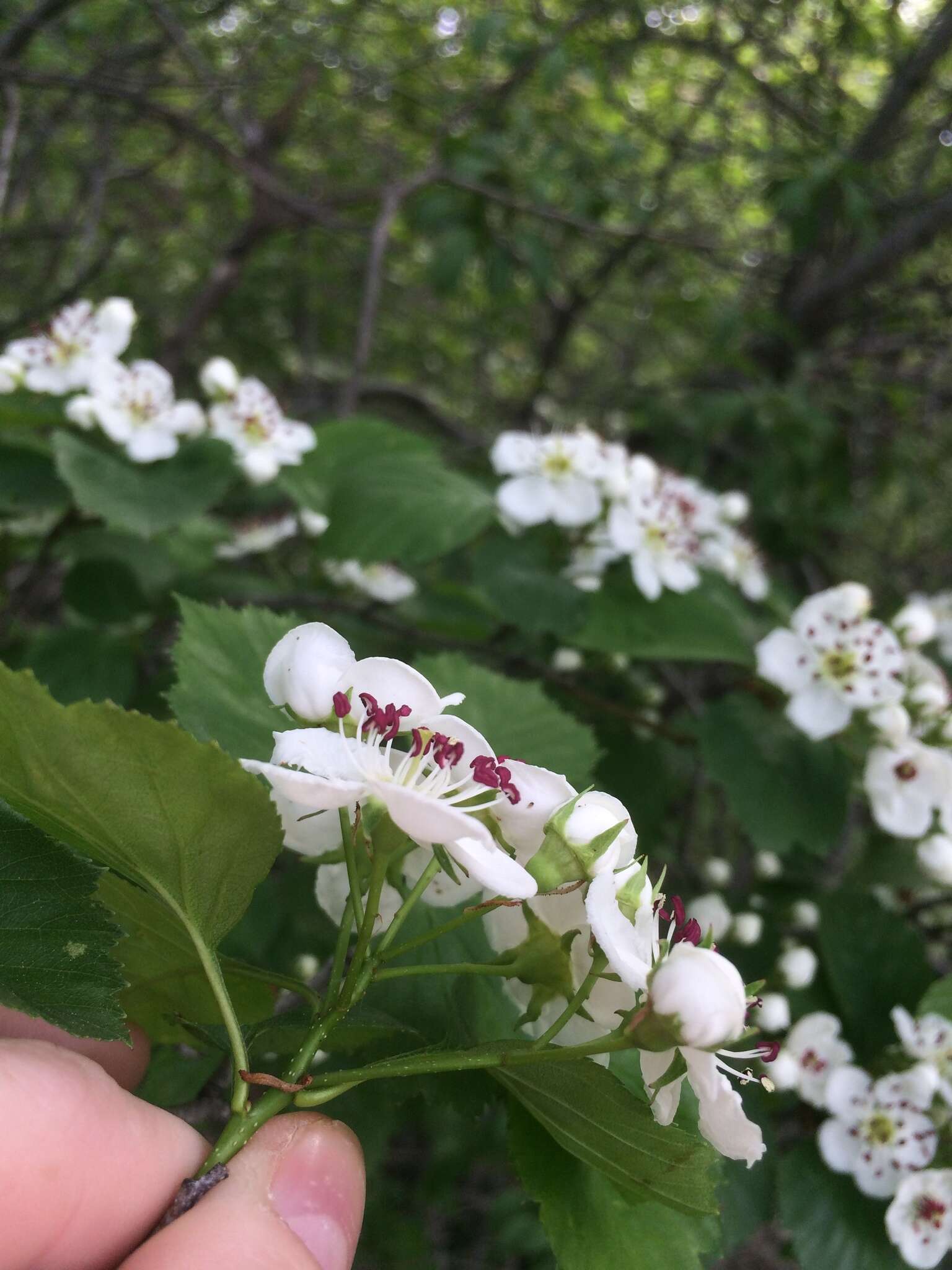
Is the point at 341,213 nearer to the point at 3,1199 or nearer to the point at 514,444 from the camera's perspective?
the point at 514,444

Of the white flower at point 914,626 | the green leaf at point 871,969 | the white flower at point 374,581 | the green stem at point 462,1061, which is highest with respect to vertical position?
the green stem at point 462,1061

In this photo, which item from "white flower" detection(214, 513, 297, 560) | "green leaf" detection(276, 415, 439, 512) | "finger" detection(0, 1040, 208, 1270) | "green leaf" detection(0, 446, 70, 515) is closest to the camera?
"finger" detection(0, 1040, 208, 1270)

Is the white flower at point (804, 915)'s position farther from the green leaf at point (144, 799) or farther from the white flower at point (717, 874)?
the green leaf at point (144, 799)

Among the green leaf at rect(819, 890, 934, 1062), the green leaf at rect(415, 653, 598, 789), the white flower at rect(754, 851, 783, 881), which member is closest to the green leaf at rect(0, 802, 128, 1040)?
the green leaf at rect(415, 653, 598, 789)

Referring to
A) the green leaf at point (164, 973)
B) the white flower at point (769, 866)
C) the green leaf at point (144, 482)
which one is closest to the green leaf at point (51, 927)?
the green leaf at point (164, 973)

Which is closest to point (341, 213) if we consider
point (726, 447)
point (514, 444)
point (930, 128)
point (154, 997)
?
point (726, 447)

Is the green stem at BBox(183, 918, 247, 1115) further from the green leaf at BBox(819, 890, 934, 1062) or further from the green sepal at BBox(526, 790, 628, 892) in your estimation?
the green leaf at BBox(819, 890, 934, 1062)
